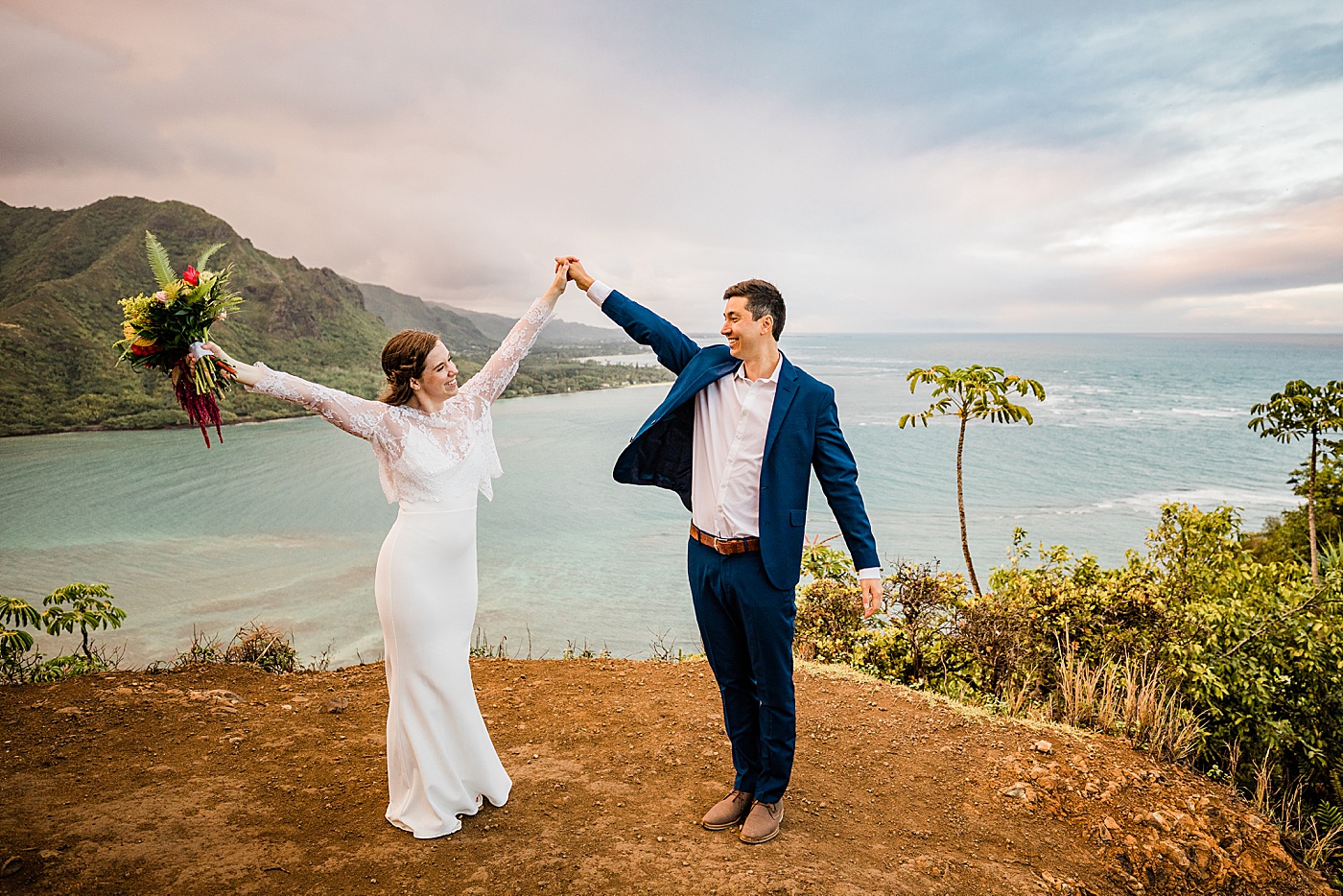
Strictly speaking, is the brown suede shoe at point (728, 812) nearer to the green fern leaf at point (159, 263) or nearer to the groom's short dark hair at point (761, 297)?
the groom's short dark hair at point (761, 297)

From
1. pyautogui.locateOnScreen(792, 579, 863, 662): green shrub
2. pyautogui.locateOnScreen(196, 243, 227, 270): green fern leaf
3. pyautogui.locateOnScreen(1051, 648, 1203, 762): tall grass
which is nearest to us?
pyautogui.locateOnScreen(196, 243, 227, 270): green fern leaf

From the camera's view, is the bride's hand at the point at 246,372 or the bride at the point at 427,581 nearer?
the bride's hand at the point at 246,372

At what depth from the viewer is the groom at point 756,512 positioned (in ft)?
10.2

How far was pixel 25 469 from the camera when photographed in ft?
59.5

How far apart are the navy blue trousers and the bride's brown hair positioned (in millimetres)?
1506

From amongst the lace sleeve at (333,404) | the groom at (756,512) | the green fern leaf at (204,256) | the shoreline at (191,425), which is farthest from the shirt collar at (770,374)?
the shoreline at (191,425)

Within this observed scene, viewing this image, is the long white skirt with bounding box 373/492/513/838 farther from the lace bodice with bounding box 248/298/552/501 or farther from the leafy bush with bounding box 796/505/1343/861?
the leafy bush with bounding box 796/505/1343/861

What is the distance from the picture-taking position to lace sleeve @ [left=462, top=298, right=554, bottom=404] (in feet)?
11.7

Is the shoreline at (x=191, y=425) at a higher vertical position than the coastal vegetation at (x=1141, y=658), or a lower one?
higher

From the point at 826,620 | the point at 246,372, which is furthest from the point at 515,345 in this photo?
the point at 826,620

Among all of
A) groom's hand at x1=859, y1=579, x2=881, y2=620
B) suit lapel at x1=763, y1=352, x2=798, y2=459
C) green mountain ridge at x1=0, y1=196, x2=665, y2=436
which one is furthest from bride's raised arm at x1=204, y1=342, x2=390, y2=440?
green mountain ridge at x1=0, y1=196, x2=665, y2=436

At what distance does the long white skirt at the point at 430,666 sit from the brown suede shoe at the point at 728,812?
1106 millimetres

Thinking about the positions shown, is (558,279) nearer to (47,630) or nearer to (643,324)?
(643,324)

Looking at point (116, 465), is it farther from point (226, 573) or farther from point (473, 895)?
point (473, 895)
